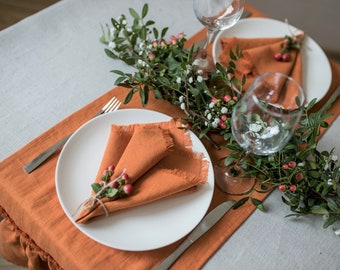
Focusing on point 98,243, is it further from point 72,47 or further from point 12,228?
point 72,47

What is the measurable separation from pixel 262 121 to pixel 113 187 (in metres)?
0.29

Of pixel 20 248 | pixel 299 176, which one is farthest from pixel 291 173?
pixel 20 248

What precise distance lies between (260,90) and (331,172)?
21 cm

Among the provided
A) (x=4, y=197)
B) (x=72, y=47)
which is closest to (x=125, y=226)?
(x=4, y=197)

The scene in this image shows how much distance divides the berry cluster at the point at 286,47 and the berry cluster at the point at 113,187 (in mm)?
522

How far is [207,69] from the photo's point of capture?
93 cm

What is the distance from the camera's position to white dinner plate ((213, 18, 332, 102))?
36.5 inches

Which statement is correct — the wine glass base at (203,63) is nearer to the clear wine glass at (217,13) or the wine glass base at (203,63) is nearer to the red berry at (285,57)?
the clear wine glass at (217,13)

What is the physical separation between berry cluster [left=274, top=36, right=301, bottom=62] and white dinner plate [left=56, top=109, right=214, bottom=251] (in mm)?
349

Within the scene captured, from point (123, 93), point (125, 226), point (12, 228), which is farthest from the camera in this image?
point (123, 93)

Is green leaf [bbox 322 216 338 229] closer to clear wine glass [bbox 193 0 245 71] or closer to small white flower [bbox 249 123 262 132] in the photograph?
small white flower [bbox 249 123 262 132]

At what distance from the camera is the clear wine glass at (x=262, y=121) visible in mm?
650

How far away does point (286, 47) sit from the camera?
0.98 m

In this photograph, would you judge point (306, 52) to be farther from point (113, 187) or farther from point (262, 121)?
point (113, 187)
